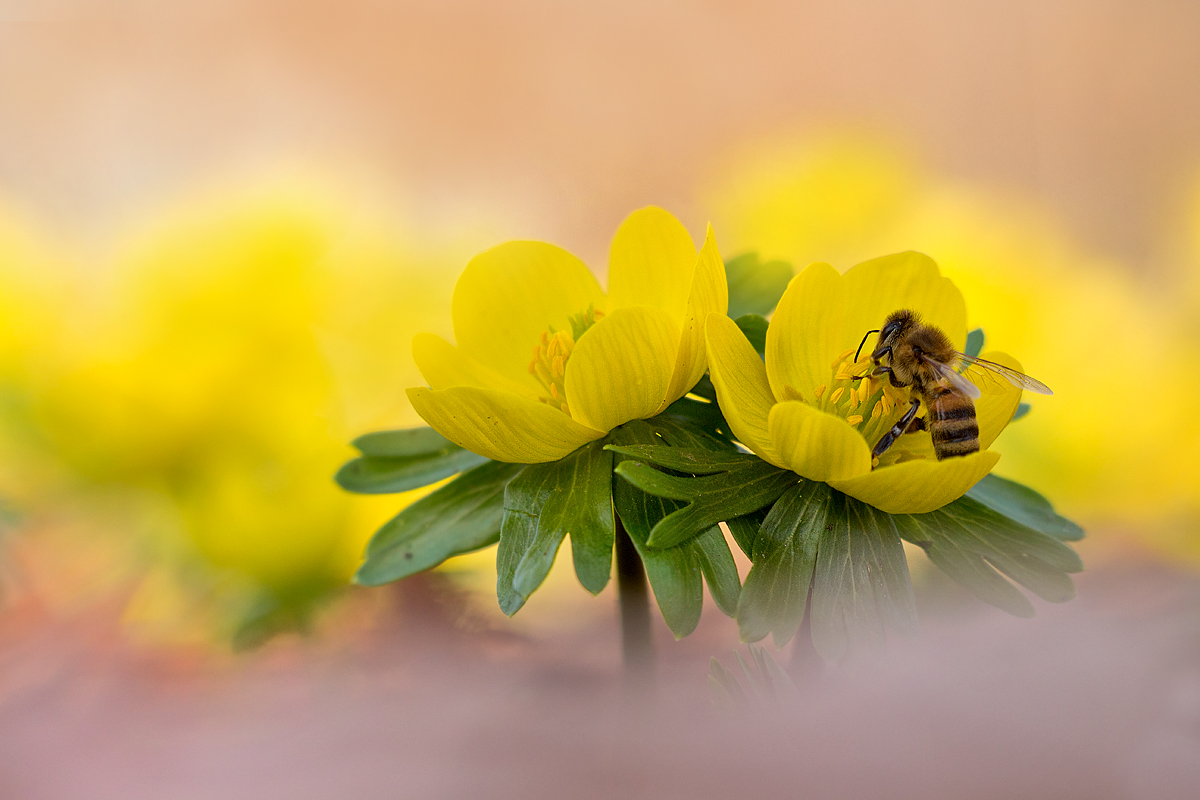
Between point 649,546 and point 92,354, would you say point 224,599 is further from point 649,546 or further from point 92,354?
point 649,546

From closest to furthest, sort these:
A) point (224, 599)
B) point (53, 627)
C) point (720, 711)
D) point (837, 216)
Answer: point (720, 711)
point (53, 627)
point (224, 599)
point (837, 216)

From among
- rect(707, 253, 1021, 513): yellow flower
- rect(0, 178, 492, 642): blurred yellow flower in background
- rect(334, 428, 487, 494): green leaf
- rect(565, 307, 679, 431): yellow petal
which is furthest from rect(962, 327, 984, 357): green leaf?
rect(0, 178, 492, 642): blurred yellow flower in background

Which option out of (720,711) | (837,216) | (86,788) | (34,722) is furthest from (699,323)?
(837,216)

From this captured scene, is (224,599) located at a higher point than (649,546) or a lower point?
lower

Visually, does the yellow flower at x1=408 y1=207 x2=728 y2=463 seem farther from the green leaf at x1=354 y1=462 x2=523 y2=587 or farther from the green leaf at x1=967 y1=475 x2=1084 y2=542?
the green leaf at x1=967 y1=475 x2=1084 y2=542

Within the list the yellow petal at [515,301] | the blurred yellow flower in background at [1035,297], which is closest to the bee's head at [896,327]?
the yellow petal at [515,301]

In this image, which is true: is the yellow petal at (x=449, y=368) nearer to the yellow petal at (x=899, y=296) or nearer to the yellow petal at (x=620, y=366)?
the yellow petal at (x=620, y=366)
